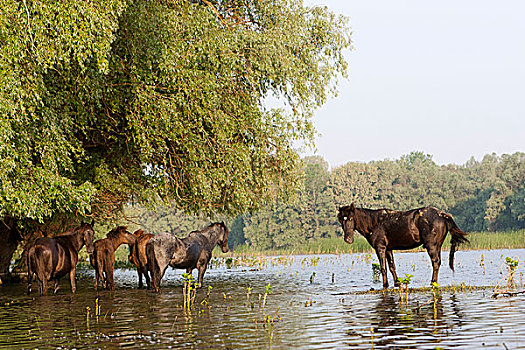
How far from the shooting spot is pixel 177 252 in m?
18.0

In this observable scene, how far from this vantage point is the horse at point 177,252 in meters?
17.5

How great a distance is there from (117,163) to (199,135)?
3874mm

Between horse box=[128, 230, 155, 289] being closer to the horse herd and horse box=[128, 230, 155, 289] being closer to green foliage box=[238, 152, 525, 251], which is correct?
the horse herd

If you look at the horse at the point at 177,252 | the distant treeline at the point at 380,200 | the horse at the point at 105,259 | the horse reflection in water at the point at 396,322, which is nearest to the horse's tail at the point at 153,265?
the horse at the point at 177,252

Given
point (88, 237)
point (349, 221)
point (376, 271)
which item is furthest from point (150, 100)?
point (376, 271)

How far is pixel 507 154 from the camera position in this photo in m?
102

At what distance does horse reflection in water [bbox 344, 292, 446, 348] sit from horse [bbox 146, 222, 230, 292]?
6257 millimetres

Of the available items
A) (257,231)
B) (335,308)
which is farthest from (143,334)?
(257,231)

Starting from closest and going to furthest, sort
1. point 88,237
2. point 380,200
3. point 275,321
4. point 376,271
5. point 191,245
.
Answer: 1. point 275,321
2. point 88,237
3. point 191,245
4. point 376,271
5. point 380,200

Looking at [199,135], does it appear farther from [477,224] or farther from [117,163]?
[477,224]

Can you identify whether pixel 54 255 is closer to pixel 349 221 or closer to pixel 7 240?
pixel 7 240

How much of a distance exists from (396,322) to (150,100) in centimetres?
998

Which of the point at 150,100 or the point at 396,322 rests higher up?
the point at 150,100

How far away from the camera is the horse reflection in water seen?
8.76 metres
